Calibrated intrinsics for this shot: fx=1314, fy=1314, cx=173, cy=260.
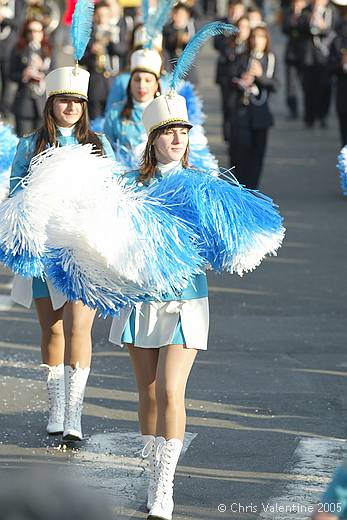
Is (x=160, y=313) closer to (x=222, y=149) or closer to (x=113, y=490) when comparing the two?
(x=113, y=490)

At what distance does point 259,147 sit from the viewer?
1381 cm

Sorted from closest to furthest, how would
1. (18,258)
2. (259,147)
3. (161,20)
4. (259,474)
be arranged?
(18,258)
(259,474)
(161,20)
(259,147)

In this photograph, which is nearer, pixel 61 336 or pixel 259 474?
pixel 259 474

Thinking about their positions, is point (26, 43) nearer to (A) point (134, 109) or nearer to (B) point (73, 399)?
(A) point (134, 109)

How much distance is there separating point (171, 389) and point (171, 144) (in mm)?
944

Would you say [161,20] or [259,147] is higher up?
[161,20]

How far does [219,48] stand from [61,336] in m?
11.8

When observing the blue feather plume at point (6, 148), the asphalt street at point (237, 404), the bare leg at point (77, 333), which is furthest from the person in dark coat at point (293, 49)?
the bare leg at point (77, 333)

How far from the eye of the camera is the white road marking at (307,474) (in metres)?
4.90

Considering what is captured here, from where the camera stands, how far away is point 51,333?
6012mm

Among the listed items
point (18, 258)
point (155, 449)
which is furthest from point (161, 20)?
point (155, 449)

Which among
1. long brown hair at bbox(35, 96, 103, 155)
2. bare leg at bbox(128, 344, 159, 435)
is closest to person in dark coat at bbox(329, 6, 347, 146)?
long brown hair at bbox(35, 96, 103, 155)

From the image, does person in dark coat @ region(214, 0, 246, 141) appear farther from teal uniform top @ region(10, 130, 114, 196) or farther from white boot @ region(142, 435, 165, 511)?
white boot @ region(142, 435, 165, 511)

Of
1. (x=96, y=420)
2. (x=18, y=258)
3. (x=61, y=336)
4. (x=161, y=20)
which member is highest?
(x=161, y=20)
